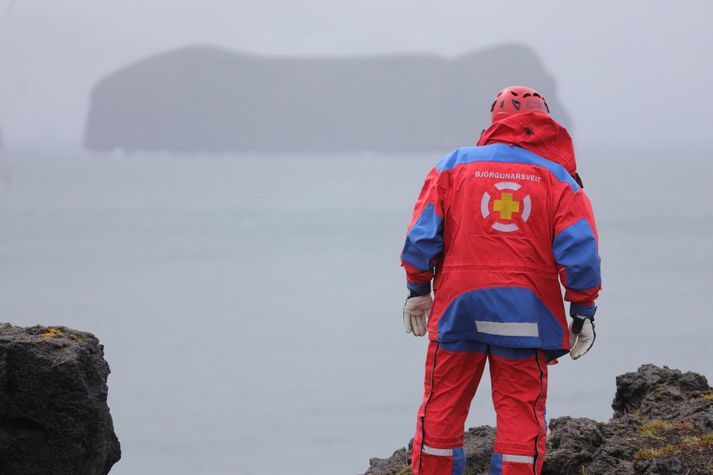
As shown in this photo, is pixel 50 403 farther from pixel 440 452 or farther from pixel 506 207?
pixel 506 207

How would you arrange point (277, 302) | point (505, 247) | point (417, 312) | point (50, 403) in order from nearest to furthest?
point (50, 403)
point (505, 247)
point (417, 312)
point (277, 302)

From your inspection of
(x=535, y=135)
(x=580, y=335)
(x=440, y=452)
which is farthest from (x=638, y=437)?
(x=535, y=135)

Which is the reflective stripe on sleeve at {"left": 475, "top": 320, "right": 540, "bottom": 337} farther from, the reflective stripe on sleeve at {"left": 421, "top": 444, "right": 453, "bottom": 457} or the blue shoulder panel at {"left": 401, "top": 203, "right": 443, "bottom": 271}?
the reflective stripe on sleeve at {"left": 421, "top": 444, "right": 453, "bottom": 457}

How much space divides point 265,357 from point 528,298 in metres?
63.8

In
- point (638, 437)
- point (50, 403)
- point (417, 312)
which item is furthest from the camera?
point (638, 437)

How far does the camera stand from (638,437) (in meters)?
6.67

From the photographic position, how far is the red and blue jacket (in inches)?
208

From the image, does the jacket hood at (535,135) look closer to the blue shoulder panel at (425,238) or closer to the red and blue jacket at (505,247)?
the red and blue jacket at (505,247)

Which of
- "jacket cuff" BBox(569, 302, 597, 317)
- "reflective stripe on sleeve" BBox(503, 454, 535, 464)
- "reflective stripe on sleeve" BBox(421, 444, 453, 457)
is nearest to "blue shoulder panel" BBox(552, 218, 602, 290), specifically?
"jacket cuff" BBox(569, 302, 597, 317)

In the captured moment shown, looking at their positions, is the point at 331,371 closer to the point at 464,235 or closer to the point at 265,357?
the point at 265,357

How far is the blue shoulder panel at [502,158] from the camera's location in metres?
5.46

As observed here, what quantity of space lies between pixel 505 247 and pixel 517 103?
2.73 feet

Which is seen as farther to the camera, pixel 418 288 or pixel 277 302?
pixel 277 302

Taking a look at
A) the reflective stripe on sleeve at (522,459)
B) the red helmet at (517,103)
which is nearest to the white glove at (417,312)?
the reflective stripe on sleeve at (522,459)
